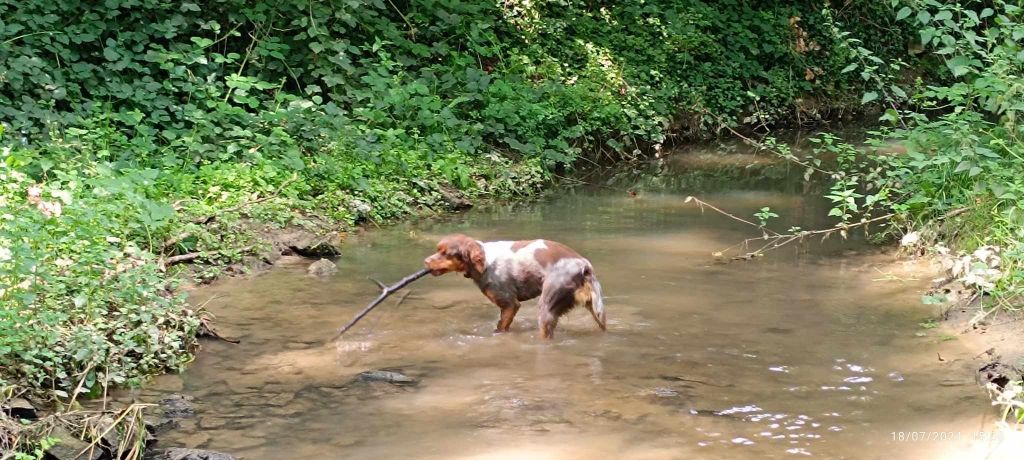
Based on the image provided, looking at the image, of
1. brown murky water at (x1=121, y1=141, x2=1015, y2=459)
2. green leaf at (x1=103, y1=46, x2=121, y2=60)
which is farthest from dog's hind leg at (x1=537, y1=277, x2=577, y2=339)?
green leaf at (x1=103, y1=46, x2=121, y2=60)

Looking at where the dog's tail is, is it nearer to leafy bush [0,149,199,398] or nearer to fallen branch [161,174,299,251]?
leafy bush [0,149,199,398]

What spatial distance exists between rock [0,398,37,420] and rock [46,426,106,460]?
0.25 metres

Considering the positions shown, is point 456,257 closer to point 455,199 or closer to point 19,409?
point 19,409

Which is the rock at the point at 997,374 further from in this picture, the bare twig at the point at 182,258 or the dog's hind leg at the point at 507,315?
the bare twig at the point at 182,258

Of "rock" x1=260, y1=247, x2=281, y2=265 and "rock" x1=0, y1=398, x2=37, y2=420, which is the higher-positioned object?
"rock" x1=0, y1=398, x2=37, y2=420

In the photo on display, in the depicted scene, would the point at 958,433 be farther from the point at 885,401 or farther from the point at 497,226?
the point at 497,226

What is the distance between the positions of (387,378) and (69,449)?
6.66 feet

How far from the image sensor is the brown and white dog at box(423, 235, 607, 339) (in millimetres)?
7680

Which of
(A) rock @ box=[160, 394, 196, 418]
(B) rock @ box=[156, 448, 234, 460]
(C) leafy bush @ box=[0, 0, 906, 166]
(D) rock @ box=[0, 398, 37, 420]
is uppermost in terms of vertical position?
(C) leafy bush @ box=[0, 0, 906, 166]

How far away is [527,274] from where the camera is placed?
7.85m

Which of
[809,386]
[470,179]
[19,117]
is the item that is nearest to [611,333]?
[809,386]

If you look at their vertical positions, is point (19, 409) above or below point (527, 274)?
below

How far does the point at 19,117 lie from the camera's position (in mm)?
10641

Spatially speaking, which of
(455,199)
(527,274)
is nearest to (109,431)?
(527,274)
